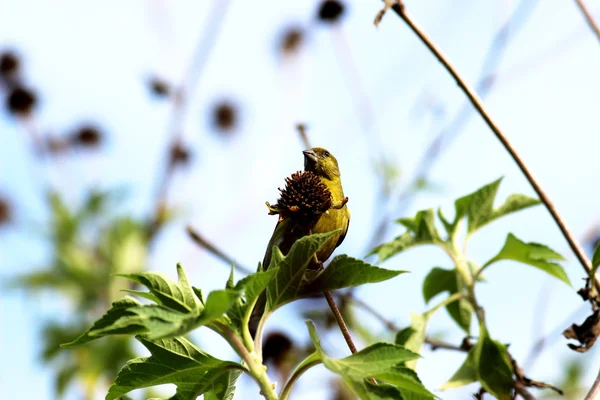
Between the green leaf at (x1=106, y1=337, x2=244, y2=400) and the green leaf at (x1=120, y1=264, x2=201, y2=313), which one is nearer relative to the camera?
the green leaf at (x1=120, y1=264, x2=201, y2=313)

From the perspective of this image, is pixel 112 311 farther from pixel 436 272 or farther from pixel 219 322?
pixel 436 272

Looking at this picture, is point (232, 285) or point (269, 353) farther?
point (269, 353)

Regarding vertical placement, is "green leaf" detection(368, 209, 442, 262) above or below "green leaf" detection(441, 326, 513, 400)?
above

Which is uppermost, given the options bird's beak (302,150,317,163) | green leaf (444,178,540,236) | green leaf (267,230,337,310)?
bird's beak (302,150,317,163)

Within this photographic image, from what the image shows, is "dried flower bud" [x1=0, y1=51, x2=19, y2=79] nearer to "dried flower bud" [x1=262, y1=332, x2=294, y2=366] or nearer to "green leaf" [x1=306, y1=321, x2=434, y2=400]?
"dried flower bud" [x1=262, y1=332, x2=294, y2=366]

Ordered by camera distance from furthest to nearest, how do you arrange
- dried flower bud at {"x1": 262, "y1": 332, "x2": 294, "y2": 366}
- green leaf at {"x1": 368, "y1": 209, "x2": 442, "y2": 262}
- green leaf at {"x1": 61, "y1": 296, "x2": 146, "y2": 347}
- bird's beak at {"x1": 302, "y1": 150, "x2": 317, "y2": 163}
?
dried flower bud at {"x1": 262, "y1": 332, "x2": 294, "y2": 366} < bird's beak at {"x1": 302, "y1": 150, "x2": 317, "y2": 163} < green leaf at {"x1": 368, "y1": 209, "x2": 442, "y2": 262} < green leaf at {"x1": 61, "y1": 296, "x2": 146, "y2": 347}

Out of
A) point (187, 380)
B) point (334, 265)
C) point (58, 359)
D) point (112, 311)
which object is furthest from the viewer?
point (58, 359)

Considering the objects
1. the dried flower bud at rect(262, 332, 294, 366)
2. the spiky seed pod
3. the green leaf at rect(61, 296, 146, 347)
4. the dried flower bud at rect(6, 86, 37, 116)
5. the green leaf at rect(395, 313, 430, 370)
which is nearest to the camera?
the green leaf at rect(61, 296, 146, 347)

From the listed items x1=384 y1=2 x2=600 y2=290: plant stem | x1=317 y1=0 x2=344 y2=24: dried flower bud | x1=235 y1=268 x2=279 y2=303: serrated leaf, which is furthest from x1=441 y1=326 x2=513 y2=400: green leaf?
x1=317 y1=0 x2=344 y2=24: dried flower bud

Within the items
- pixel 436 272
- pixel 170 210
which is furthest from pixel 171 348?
pixel 170 210
